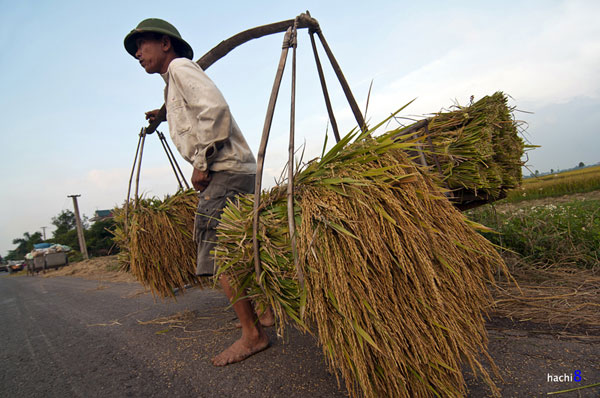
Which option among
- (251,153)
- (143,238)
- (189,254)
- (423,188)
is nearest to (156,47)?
(251,153)

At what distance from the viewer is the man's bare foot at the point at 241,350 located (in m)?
1.72

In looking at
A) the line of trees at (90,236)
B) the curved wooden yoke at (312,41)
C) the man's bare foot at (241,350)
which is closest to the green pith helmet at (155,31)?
the curved wooden yoke at (312,41)

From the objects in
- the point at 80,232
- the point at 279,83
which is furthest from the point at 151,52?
the point at 80,232

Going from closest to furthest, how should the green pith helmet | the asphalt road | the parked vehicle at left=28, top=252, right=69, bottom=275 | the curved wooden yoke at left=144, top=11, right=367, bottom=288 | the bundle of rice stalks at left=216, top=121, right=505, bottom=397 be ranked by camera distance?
the bundle of rice stalks at left=216, top=121, right=505, bottom=397, the curved wooden yoke at left=144, top=11, right=367, bottom=288, the asphalt road, the green pith helmet, the parked vehicle at left=28, top=252, right=69, bottom=275

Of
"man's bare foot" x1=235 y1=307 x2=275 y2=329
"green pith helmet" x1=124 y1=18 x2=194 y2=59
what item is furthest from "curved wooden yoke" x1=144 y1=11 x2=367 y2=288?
"man's bare foot" x1=235 y1=307 x2=275 y2=329

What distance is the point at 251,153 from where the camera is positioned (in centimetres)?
217

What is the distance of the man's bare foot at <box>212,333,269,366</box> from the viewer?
172 centimetres

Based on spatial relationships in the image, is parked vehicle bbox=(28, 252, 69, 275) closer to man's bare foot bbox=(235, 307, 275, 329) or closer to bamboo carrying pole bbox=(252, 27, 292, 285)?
man's bare foot bbox=(235, 307, 275, 329)

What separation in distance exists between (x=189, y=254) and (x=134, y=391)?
1.16 metres

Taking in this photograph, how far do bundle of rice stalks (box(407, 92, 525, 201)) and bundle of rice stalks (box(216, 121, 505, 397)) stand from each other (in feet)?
Answer: 2.64

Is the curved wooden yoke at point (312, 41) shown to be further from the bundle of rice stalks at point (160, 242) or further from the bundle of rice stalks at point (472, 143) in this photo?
the bundle of rice stalks at point (160, 242)

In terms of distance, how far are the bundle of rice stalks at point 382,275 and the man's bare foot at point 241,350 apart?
2.38 ft

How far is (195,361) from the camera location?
1813 mm

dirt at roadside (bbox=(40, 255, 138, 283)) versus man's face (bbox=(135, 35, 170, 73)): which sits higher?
man's face (bbox=(135, 35, 170, 73))
